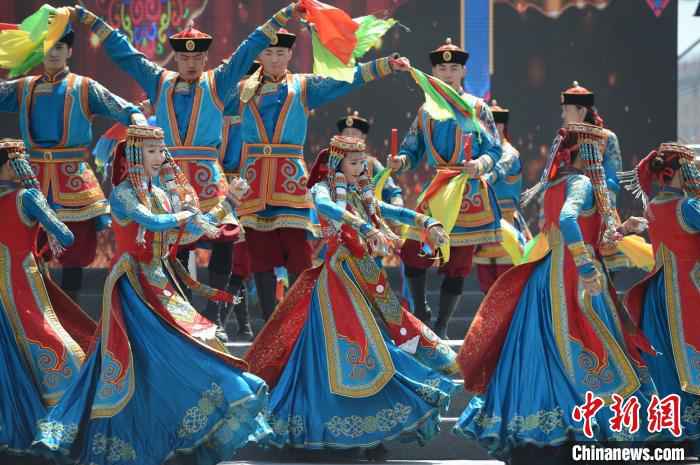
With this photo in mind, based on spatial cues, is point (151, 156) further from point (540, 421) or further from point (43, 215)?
point (540, 421)

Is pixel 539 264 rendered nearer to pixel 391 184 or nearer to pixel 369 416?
pixel 369 416

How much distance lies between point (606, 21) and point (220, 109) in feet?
11.5

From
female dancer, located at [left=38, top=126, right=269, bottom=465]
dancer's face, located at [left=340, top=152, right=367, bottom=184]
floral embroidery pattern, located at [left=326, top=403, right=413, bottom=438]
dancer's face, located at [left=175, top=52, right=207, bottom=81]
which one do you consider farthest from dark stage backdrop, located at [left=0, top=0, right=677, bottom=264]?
female dancer, located at [left=38, top=126, right=269, bottom=465]

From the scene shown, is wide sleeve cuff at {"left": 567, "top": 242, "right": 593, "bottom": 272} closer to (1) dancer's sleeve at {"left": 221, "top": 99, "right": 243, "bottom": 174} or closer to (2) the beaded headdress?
(2) the beaded headdress

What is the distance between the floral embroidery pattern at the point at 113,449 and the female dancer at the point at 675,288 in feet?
7.98

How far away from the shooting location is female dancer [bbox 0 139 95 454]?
788 cm

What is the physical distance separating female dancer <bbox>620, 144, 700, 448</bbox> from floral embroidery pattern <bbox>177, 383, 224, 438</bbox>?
2.03 m

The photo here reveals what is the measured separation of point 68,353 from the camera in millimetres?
7980

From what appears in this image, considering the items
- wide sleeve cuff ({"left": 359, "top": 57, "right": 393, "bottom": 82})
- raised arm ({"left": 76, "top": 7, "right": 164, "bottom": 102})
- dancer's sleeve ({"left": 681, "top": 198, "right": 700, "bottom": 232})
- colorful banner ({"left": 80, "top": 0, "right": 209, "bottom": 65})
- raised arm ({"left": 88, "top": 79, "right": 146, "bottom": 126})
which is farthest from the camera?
colorful banner ({"left": 80, "top": 0, "right": 209, "bottom": 65})

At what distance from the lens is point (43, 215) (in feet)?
26.5

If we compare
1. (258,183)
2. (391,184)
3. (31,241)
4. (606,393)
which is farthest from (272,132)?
(606,393)

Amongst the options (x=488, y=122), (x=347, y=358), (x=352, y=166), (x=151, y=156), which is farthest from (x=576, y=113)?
(x=151, y=156)

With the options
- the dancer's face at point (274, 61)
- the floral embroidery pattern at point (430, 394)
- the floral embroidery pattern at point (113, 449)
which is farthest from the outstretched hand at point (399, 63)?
the floral embroidery pattern at point (113, 449)

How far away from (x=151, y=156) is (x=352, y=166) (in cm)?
98
